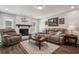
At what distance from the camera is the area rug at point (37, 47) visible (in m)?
2.25

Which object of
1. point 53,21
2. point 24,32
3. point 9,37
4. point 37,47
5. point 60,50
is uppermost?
point 53,21

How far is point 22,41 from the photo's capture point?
→ 2.32m

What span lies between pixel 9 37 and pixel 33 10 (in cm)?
110

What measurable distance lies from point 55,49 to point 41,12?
122 cm

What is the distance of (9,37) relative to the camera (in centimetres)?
227

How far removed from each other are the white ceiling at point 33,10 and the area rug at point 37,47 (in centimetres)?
89

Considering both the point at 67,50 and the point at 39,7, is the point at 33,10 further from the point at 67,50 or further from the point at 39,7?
the point at 67,50

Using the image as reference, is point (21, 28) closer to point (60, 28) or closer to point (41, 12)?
point (41, 12)

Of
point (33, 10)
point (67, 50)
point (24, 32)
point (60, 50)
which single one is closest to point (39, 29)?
point (24, 32)

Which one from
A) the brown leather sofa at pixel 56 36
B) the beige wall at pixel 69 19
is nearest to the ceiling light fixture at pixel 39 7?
the beige wall at pixel 69 19

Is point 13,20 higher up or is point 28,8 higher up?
point 28,8

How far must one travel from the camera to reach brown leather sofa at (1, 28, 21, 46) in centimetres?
222

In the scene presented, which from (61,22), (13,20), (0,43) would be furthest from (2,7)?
(61,22)

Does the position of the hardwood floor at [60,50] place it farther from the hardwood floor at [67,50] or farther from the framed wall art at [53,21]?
the framed wall art at [53,21]
